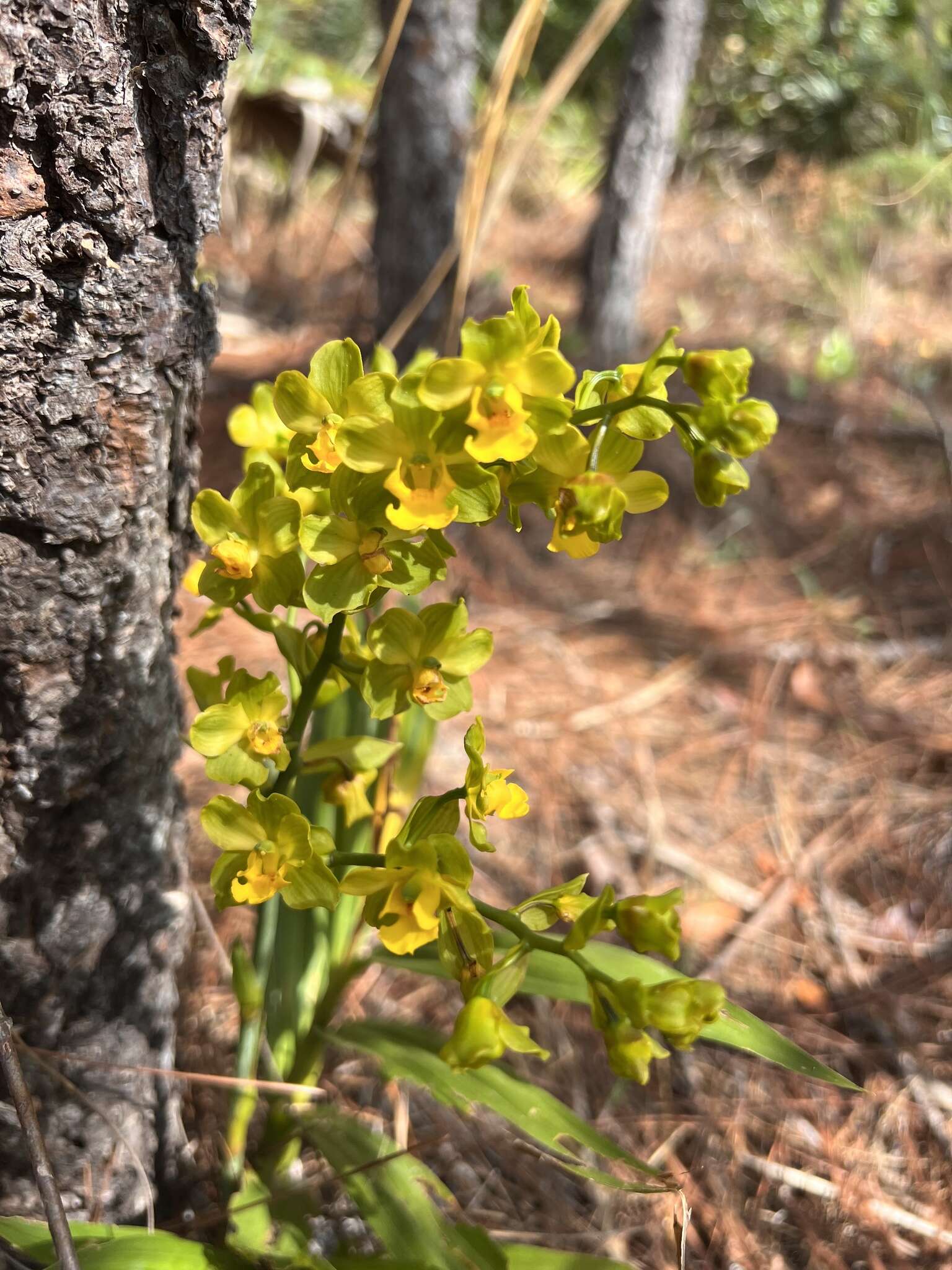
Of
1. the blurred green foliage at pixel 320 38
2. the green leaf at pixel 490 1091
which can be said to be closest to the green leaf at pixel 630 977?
the green leaf at pixel 490 1091

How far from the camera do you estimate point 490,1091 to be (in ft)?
2.30

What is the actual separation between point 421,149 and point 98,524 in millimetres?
1789

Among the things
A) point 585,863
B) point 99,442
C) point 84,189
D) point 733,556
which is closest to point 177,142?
point 84,189

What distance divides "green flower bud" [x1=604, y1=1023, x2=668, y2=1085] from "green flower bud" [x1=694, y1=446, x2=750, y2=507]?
0.30 m

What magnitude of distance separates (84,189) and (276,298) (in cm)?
336

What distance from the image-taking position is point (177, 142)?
1.99 ft

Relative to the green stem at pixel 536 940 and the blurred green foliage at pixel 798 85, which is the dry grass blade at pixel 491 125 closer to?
the green stem at pixel 536 940

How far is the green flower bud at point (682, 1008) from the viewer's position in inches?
19.5

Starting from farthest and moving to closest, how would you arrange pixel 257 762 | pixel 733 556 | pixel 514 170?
pixel 733 556 → pixel 514 170 → pixel 257 762

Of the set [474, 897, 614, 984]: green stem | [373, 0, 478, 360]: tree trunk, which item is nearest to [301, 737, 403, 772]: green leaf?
[474, 897, 614, 984]: green stem

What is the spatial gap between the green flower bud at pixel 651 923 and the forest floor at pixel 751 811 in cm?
34

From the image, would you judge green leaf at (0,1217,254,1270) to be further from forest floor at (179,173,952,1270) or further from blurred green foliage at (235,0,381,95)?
blurred green foliage at (235,0,381,95)

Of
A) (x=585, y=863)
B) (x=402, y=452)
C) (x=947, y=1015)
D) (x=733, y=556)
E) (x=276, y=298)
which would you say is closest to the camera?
(x=402, y=452)

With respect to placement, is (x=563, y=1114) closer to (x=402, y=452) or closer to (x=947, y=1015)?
(x=402, y=452)
